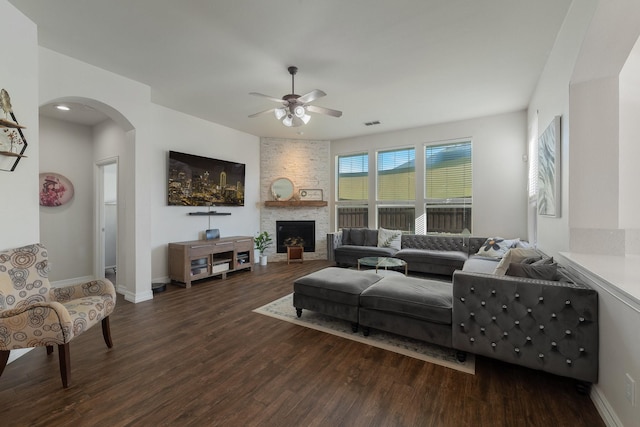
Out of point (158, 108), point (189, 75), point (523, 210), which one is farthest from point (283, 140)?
point (523, 210)

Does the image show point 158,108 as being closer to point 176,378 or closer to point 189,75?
point 189,75

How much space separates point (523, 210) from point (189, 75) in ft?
18.9

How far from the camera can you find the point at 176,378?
2014 millimetres

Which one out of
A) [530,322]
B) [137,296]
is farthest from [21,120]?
[530,322]

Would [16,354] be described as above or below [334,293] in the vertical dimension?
below

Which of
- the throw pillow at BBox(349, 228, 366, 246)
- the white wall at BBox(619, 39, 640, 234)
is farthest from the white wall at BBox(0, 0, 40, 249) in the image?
the throw pillow at BBox(349, 228, 366, 246)

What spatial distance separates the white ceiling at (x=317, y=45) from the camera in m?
2.31

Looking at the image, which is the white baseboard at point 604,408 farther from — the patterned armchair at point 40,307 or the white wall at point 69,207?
the white wall at point 69,207

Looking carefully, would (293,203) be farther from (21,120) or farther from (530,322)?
(530,322)

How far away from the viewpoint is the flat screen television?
466 centimetres

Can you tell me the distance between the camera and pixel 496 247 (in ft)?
14.6

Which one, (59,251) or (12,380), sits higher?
(59,251)

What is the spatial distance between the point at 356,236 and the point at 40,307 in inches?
202

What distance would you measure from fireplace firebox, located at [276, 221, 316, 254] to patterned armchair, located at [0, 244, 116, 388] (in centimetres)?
421
